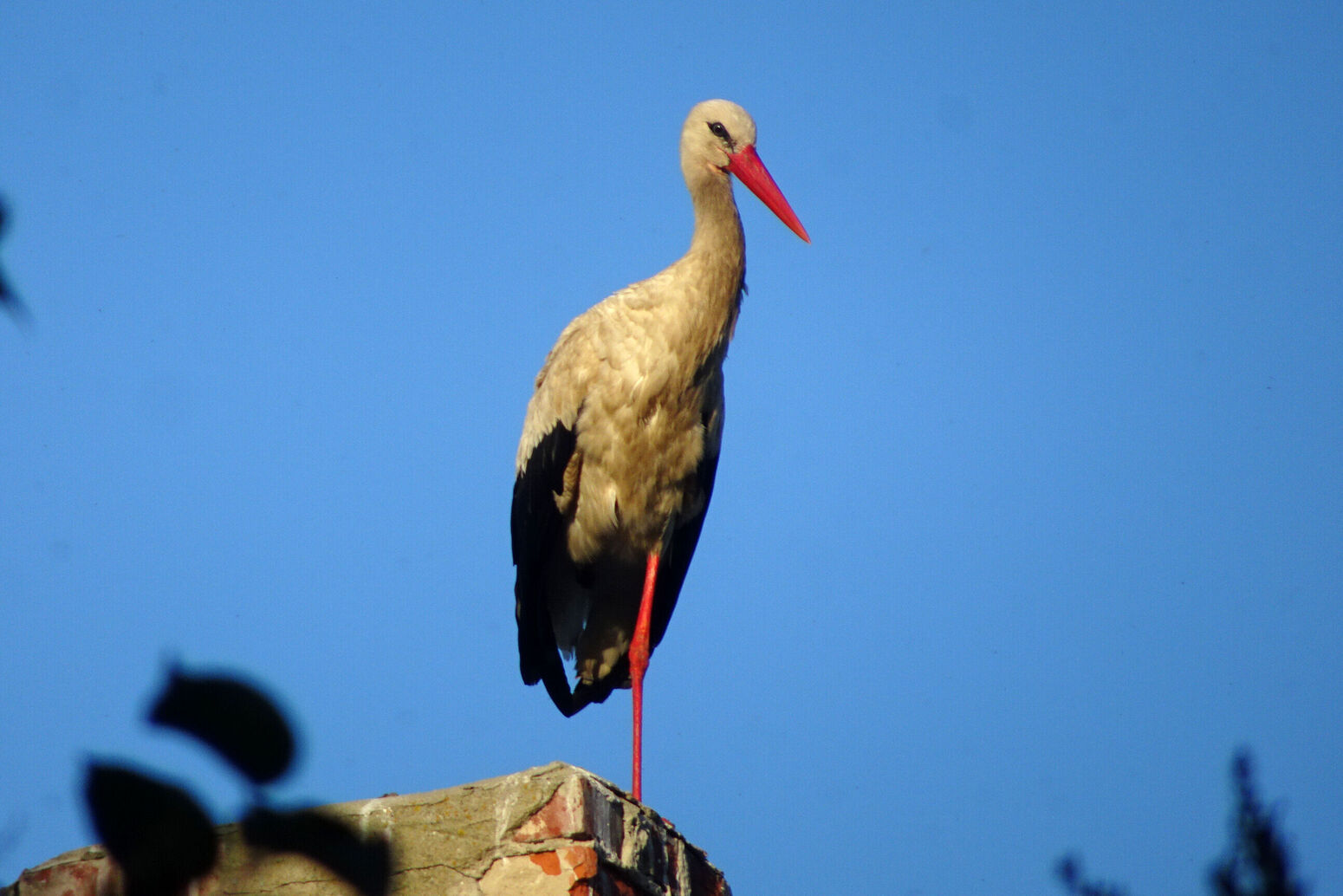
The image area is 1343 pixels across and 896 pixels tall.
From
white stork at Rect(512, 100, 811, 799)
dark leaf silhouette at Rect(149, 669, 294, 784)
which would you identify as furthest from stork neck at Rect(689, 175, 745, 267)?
dark leaf silhouette at Rect(149, 669, 294, 784)

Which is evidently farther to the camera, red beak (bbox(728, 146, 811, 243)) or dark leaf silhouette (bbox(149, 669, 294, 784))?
red beak (bbox(728, 146, 811, 243))

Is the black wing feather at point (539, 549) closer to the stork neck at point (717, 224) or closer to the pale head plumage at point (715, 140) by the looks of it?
the stork neck at point (717, 224)

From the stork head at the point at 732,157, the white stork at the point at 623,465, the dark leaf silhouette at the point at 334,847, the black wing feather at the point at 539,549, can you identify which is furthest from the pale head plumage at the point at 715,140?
the dark leaf silhouette at the point at 334,847

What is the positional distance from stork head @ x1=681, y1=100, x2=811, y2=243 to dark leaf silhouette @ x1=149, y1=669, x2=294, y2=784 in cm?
525

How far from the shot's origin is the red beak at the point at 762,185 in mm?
5855

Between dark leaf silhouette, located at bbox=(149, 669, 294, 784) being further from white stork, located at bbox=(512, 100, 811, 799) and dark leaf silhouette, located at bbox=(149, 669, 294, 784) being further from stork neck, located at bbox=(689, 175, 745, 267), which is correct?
stork neck, located at bbox=(689, 175, 745, 267)

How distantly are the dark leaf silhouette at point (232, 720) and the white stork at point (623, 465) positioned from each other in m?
4.18

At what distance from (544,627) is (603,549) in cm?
47

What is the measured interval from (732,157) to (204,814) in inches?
211

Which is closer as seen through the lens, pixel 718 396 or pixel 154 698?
pixel 154 698

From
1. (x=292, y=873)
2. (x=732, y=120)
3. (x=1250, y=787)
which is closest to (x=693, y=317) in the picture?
(x=732, y=120)

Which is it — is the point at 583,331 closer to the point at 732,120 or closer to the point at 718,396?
the point at 718,396

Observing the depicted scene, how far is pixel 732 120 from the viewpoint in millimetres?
5906

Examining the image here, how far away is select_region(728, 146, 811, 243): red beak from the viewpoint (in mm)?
5855
